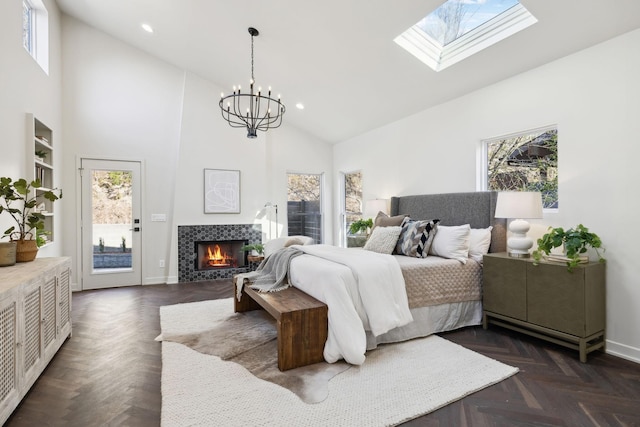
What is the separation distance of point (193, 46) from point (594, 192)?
5.12 m

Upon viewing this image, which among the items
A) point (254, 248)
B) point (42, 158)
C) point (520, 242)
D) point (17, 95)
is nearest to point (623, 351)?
point (520, 242)

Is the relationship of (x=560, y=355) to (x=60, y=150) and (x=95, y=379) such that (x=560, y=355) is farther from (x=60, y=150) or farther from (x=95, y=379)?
(x=60, y=150)

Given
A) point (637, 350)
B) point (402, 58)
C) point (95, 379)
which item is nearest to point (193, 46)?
point (402, 58)

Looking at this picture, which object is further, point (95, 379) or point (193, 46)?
point (193, 46)

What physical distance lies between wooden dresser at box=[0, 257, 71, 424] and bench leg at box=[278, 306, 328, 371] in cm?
154

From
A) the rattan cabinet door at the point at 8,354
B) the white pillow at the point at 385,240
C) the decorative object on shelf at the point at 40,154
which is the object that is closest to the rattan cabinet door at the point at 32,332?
the rattan cabinet door at the point at 8,354

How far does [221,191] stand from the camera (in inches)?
232

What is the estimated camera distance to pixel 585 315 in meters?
2.56

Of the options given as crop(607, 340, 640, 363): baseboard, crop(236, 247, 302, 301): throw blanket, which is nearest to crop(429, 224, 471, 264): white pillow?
crop(607, 340, 640, 363): baseboard

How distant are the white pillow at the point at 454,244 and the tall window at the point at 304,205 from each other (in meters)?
3.60

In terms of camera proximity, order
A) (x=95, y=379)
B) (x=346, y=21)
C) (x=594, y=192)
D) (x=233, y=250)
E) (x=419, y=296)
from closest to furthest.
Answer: (x=95, y=379)
(x=594, y=192)
(x=419, y=296)
(x=346, y=21)
(x=233, y=250)

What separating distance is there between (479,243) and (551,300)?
903 mm

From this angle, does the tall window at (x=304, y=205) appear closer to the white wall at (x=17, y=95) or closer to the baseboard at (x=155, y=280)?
the baseboard at (x=155, y=280)

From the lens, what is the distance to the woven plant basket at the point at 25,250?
2.67 m
